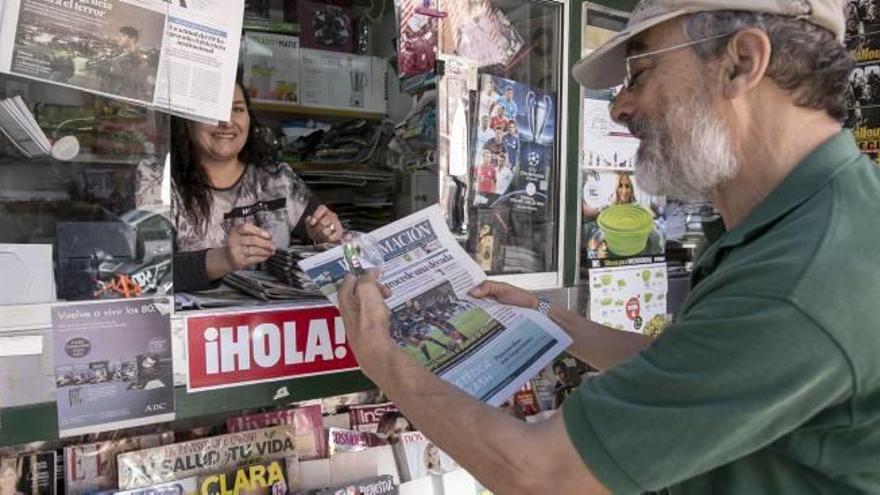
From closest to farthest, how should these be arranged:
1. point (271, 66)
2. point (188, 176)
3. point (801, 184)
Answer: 1. point (801, 184)
2. point (188, 176)
3. point (271, 66)

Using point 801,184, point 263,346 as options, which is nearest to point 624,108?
point 801,184

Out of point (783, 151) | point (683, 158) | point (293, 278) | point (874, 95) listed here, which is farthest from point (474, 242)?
point (874, 95)

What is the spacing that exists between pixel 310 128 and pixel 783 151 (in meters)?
2.06

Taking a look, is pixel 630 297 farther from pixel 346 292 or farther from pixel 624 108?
pixel 346 292

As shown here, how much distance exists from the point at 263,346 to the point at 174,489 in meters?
0.36

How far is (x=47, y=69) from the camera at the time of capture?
1.19m

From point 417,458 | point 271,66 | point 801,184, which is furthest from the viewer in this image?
point 271,66

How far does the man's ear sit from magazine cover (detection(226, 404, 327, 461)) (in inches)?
46.9

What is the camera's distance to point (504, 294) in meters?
1.50

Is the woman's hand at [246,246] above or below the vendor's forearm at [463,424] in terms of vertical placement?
above

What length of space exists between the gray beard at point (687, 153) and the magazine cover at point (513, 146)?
0.75m

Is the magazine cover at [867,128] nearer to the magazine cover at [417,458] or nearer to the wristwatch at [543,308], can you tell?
the wristwatch at [543,308]

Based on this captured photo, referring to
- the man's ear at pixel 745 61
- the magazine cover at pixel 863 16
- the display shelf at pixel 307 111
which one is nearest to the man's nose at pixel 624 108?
the man's ear at pixel 745 61

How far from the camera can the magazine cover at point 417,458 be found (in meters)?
1.81
